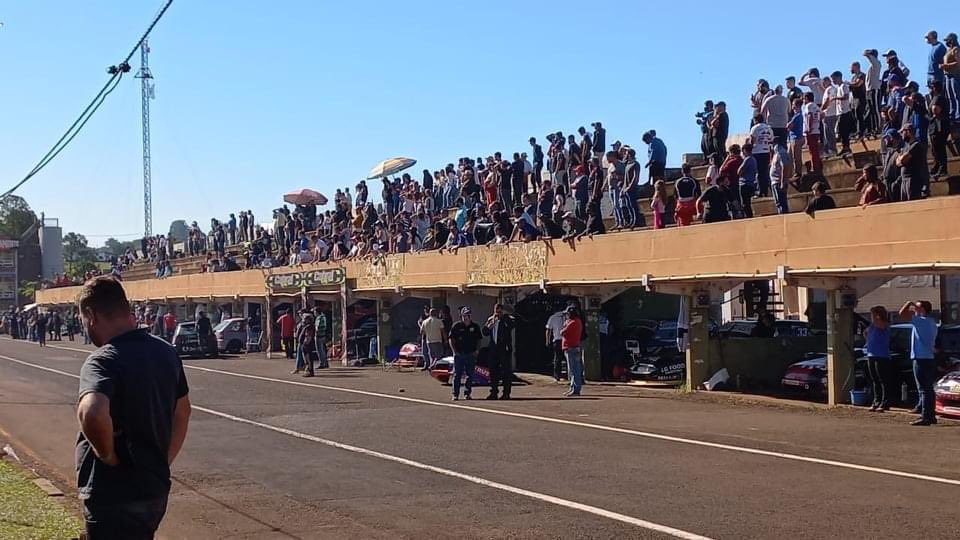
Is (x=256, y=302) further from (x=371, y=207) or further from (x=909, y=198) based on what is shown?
(x=909, y=198)

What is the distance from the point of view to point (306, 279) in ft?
129

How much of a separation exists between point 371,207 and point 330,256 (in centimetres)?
236

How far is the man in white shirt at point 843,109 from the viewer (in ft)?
73.2

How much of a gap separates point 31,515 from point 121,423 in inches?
218

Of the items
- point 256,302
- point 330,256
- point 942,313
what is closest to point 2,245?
point 256,302

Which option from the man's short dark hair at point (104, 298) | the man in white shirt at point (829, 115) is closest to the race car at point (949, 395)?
the man in white shirt at point (829, 115)

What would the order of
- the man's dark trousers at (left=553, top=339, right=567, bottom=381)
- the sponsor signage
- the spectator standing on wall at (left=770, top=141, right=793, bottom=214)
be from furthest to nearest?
the sponsor signage, the man's dark trousers at (left=553, top=339, right=567, bottom=381), the spectator standing on wall at (left=770, top=141, right=793, bottom=214)

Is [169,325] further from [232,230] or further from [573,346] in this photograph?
[573,346]

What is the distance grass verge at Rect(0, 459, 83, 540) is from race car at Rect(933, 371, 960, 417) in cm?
1259

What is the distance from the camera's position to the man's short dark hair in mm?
5147

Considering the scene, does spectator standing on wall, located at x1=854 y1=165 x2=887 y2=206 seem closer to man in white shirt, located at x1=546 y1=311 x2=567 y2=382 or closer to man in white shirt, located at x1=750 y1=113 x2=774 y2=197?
man in white shirt, located at x1=750 y1=113 x2=774 y2=197

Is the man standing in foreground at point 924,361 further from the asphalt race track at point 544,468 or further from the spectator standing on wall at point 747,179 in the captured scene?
the spectator standing on wall at point 747,179

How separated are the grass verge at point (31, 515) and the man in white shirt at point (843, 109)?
1698 centimetres

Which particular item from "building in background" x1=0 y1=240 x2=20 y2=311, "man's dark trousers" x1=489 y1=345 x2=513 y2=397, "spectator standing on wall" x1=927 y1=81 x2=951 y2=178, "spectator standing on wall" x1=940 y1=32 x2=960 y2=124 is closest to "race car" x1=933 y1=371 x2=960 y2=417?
"spectator standing on wall" x1=927 y1=81 x2=951 y2=178
